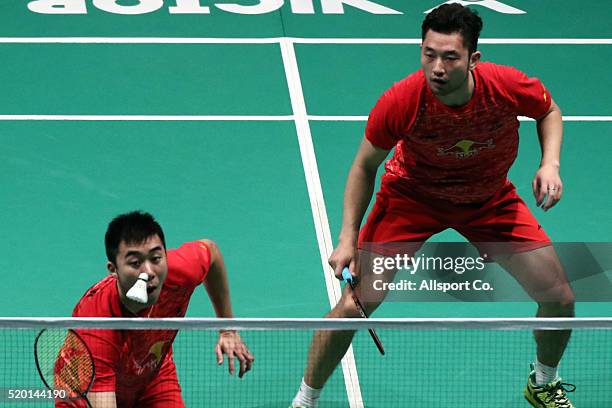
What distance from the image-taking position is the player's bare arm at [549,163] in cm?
574

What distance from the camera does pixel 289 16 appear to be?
11555 mm

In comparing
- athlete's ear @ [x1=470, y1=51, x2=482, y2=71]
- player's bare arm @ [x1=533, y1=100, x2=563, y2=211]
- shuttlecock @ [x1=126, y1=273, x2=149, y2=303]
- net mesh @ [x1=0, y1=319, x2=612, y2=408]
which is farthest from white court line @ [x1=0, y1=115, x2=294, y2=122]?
shuttlecock @ [x1=126, y1=273, x2=149, y2=303]

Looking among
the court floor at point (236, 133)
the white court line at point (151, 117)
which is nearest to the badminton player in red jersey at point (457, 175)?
the court floor at point (236, 133)

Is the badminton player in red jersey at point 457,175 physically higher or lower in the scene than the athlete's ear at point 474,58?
lower

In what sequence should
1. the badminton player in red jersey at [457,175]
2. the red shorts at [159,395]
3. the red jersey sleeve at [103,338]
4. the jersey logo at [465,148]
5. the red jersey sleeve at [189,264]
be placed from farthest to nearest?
1. the jersey logo at [465,148]
2. the badminton player in red jersey at [457,175]
3. the red shorts at [159,395]
4. the red jersey sleeve at [189,264]
5. the red jersey sleeve at [103,338]

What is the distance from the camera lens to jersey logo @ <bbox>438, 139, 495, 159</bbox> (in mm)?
6184

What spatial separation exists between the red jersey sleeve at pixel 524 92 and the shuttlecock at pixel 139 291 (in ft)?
6.69

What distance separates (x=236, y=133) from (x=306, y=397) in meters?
3.81

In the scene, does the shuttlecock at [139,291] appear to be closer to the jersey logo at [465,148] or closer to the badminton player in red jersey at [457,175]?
the badminton player in red jersey at [457,175]

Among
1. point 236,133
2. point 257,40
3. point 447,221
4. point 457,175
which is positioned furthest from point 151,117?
point 457,175

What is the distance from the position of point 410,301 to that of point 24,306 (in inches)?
90.7

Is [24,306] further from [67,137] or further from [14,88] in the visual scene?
[14,88]

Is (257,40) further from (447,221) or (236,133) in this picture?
(447,221)

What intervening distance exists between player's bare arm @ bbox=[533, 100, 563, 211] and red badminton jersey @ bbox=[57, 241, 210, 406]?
153 centimetres
